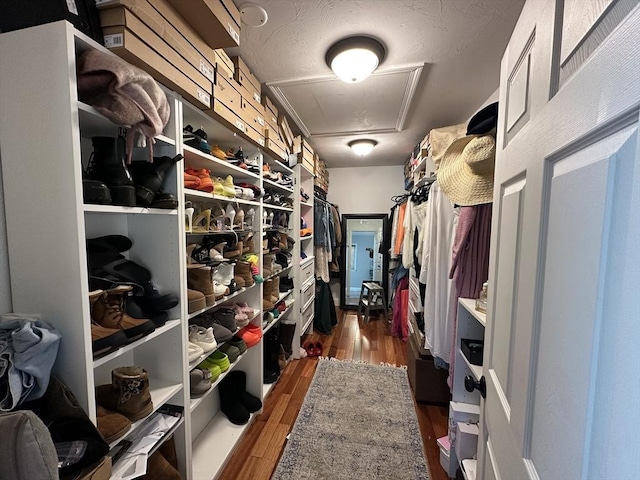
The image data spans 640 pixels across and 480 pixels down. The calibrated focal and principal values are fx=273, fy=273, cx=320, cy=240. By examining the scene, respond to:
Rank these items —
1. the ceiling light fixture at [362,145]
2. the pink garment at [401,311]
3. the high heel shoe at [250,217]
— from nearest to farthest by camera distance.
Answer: the high heel shoe at [250,217] → the ceiling light fixture at [362,145] → the pink garment at [401,311]

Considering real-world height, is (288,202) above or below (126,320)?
above

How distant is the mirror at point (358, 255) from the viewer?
13.7 feet

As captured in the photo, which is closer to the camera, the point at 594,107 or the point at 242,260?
the point at 594,107

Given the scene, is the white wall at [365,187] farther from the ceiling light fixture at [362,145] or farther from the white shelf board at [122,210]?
the white shelf board at [122,210]

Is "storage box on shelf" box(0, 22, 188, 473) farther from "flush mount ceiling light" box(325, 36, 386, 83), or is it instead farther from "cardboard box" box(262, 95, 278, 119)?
"cardboard box" box(262, 95, 278, 119)

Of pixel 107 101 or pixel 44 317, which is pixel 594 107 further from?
pixel 44 317

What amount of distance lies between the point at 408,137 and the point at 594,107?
256 cm

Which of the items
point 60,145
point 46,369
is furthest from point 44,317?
point 60,145

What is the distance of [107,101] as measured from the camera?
782 millimetres

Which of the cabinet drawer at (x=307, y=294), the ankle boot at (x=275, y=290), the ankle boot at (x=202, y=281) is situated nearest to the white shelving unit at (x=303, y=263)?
the cabinet drawer at (x=307, y=294)

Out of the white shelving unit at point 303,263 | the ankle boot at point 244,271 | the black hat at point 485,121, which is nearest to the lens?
the black hat at point 485,121

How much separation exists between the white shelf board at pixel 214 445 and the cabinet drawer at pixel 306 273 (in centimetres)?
126

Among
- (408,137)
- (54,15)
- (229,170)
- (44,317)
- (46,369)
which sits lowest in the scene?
(46,369)

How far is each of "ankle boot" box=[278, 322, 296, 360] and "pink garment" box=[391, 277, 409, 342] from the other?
1347mm
